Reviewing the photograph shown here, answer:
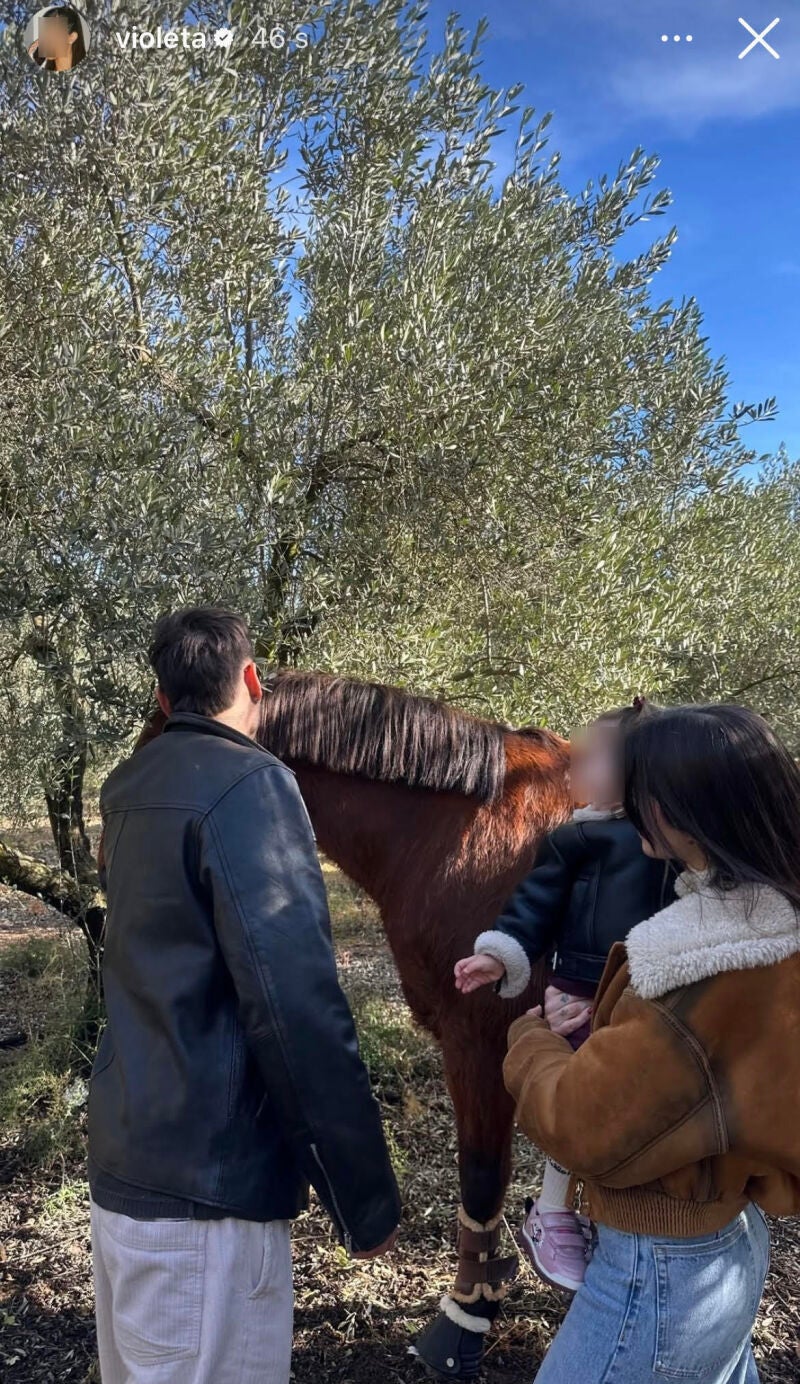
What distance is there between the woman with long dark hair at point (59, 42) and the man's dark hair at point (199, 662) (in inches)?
109

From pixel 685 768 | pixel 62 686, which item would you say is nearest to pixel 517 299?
pixel 62 686

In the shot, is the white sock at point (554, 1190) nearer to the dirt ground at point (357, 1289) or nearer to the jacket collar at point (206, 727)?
the jacket collar at point (206, 727)

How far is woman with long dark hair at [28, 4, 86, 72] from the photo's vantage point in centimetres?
323

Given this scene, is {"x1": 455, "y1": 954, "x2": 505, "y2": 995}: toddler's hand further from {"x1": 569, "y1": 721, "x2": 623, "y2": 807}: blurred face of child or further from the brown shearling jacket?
the brown shearling jacket

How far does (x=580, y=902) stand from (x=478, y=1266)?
165 centimetres

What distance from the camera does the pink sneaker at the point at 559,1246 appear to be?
1.80m

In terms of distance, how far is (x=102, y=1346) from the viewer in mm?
1832

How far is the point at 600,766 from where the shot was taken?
2.29m

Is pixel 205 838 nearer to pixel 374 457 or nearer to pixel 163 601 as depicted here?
pixel 163 601

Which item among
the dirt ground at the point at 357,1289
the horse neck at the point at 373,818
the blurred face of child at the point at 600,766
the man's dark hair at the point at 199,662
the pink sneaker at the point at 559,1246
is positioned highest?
the man's dark hair at the point at 199,662

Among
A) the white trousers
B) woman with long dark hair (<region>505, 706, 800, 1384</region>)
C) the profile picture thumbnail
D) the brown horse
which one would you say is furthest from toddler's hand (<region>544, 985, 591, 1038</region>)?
the profile picture thumbnail

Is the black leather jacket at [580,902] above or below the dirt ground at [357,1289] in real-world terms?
above

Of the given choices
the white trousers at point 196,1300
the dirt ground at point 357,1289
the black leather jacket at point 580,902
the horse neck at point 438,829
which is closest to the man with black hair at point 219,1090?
the white trousers at point 196,1300

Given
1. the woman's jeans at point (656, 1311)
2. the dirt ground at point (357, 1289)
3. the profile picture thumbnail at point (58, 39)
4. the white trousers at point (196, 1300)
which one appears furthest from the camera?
the profile picture thumbnail at point (58, 39)
